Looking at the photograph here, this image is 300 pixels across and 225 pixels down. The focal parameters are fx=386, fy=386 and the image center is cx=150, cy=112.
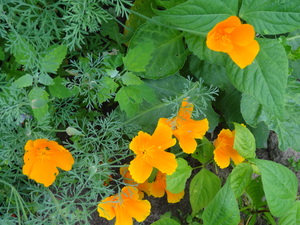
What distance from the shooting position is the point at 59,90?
4.38ft

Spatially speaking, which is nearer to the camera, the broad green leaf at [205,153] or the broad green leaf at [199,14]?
the broad green leaf at [199,14]

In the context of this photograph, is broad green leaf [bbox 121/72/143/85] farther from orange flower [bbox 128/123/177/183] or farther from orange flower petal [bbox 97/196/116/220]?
orange flower petal [bbox 97/196/116/220]

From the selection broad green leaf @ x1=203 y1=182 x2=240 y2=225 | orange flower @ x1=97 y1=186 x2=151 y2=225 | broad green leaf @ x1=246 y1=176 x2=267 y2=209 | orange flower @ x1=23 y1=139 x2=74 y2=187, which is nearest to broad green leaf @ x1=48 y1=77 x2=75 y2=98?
orange flower @ x1=23 y1=139 x2=74 y2=187

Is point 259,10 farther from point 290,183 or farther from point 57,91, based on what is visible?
point 57,91

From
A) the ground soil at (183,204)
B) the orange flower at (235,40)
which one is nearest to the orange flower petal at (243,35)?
the orange flower at (235,40)

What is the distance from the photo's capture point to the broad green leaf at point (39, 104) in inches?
44.5

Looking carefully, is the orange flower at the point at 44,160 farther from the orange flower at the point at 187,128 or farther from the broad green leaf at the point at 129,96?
the orange flower at the point at 187,128

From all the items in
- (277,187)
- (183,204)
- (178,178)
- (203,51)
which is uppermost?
(203,51)

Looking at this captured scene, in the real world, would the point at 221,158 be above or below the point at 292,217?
above

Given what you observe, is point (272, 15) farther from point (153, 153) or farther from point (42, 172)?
point (42, 172)

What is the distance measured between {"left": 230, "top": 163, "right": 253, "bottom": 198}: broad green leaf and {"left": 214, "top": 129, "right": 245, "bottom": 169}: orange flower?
0.06 m

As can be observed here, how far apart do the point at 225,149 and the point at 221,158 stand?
49mm

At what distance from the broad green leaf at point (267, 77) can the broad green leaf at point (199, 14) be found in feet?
0.59

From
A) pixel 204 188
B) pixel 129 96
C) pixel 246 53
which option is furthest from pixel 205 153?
pixel 246 53
